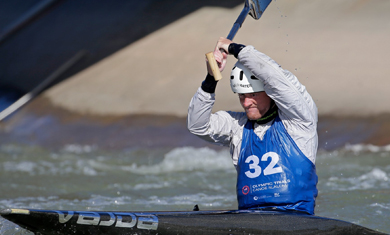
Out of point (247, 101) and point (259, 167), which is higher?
point (247, 101)

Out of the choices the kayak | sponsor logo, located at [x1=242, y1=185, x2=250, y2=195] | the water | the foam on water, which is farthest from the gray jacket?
the foam on water

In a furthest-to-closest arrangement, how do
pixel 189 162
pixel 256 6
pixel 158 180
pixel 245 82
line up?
1. pixel 189 162
2. pixel 158 180
3. pixel 256 6
4. pixel 245 82

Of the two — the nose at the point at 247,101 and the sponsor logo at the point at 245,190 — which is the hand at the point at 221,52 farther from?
the sponsor logo at the point at 245,190

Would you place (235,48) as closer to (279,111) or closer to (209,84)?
(209,84)

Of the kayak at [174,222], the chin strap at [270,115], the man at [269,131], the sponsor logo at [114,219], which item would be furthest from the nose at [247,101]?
the sponsor logo at [114,219]

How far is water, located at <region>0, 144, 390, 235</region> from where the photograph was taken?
5.31 meters

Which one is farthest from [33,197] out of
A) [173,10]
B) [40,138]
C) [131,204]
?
[173,10]

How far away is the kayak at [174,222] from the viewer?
2539 mm

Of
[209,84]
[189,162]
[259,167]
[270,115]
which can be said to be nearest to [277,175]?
[259,167]

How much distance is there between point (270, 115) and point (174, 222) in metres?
0.93

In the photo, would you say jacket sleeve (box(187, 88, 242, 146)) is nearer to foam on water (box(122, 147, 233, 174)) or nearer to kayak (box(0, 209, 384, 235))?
kayak (box(0, 209, 384, 235))

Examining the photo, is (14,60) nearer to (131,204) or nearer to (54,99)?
(54,99)

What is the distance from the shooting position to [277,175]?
300 centimetres

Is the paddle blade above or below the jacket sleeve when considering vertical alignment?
above
